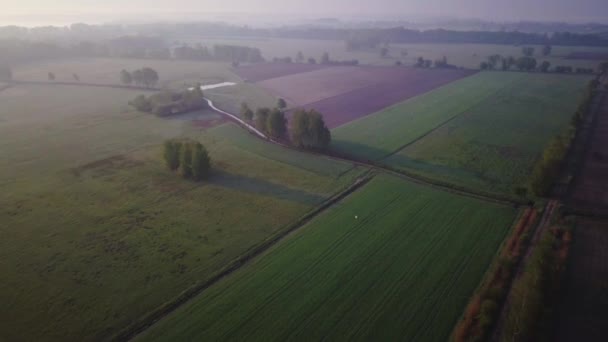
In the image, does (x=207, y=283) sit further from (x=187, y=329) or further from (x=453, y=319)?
(x=453, y=319)

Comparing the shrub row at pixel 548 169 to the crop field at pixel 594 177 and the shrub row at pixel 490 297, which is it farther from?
the shrub row at pixel 490 297

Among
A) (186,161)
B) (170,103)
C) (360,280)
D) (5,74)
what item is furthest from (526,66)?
(5,74)

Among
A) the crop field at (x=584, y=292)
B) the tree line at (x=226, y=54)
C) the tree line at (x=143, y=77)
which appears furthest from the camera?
the tree line at (x=226, y=54)

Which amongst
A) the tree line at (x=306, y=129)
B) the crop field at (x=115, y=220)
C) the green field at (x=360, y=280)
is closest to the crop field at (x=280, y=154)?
the crop field at (x=115, y=220)

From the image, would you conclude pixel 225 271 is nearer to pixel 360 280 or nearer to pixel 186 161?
pixel 360 280

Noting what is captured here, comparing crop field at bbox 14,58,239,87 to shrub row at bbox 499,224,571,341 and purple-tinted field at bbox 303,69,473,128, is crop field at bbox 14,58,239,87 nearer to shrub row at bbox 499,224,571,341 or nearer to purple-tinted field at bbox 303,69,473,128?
purple-tinted field at bbox 303,69,473,128
